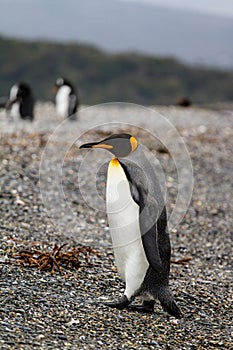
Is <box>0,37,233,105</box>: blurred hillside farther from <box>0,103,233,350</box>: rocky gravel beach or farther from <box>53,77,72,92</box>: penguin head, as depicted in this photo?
<box>0,103,233,350</box>: rocky gravel beach

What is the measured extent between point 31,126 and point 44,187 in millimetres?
4939

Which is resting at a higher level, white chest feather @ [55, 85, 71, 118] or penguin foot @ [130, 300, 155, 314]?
penguin foot @ [130, 300, 155, 314]

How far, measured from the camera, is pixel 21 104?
1347 centimetres

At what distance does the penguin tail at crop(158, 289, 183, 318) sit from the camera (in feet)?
12.6

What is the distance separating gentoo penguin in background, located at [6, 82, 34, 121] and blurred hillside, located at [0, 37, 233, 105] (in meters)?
38.7

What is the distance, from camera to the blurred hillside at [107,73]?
5662 centimetres

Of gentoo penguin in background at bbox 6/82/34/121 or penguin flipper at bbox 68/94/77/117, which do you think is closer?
gentoo penguin in background at bbox 6/82/34/121

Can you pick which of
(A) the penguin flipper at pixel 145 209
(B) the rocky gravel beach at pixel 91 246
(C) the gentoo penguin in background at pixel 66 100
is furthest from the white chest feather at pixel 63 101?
(A) the penguin flipper at pixel 145 209

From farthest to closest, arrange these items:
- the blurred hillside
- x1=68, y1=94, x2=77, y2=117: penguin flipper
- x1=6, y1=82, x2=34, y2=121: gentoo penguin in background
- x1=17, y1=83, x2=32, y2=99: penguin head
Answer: the blurred hillside, x1=68, y1=94, x2=77, y2=117: penguin flipper, x1=17, y1=83, x2=32, y2=99: penguin head, x1=6, y1=82, x2=34, y2=121: gentoo penguin in background

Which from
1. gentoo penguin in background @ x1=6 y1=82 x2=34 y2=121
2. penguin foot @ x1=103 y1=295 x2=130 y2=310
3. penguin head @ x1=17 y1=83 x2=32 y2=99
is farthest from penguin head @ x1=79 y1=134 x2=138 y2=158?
penguin head @ x1=17 y1=83 x2=32 y2=99

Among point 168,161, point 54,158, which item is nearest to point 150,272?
point 54,158

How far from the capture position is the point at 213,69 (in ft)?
222

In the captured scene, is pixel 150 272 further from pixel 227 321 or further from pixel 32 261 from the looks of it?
pixel 32 261

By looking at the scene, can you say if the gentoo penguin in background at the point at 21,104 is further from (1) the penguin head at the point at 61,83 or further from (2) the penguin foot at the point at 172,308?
(2) the penguin foot at the point at 172,308
